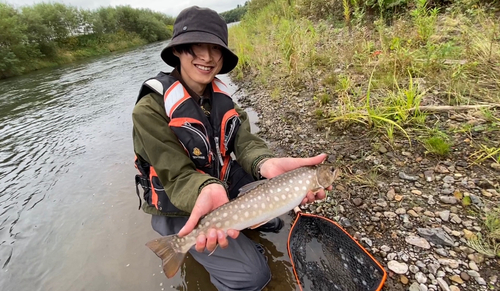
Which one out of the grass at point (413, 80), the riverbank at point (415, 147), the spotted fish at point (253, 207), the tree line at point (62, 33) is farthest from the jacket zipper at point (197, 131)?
the tree line at point (62, 33)

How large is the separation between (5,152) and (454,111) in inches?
432

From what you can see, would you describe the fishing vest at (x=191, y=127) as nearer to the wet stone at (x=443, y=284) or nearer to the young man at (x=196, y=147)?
the young man at (x=196, y=147)

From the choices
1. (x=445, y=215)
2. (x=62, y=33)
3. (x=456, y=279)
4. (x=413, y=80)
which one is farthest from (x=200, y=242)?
(x=62, y=33)

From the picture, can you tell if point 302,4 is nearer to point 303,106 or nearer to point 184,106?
point 303,106

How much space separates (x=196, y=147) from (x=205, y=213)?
2.41 feet

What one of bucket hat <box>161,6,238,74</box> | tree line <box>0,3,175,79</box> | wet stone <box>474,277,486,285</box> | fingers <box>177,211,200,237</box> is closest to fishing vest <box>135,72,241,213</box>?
bucket hat <box>161,6,238,74</box>

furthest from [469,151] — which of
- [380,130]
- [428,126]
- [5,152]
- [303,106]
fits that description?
[5,152]

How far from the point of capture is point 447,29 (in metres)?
5.68

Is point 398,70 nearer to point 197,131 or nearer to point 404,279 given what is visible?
point 404,279

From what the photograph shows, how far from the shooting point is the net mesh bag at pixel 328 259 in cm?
238

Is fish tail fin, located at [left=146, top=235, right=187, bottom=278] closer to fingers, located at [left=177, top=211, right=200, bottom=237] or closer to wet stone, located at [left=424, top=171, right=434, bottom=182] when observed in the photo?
fingers, located at [left=177, top=211, right=200, bottom=237]

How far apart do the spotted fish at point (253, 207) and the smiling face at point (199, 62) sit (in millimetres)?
1386

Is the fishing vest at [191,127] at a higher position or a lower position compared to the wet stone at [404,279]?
higher

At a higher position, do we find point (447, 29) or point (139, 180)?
point (447, 29)
